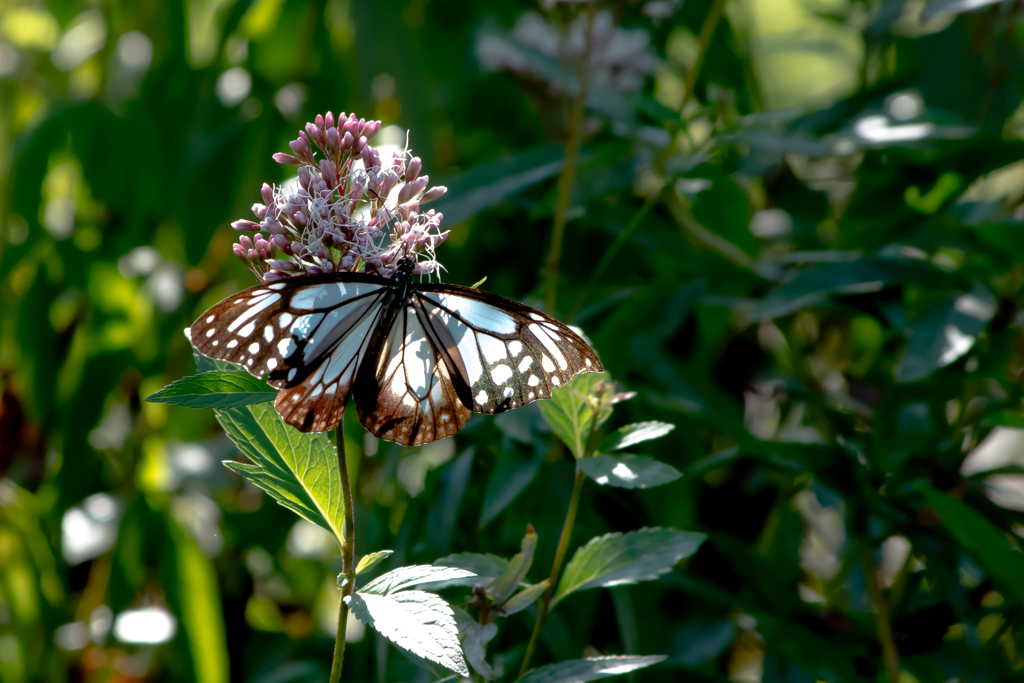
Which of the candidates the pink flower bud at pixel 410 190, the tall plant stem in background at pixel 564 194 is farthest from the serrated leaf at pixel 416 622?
the tall plant stem in background at pixel 564 194

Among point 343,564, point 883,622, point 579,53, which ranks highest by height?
point 579,53

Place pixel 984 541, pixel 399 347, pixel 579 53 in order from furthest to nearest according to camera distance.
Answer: pixel 579 53 < pixel 984 541 < pixel 399 347

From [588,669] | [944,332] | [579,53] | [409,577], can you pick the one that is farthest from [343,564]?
[579,53]

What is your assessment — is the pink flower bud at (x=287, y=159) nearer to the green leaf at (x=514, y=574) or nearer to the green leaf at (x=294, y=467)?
the green leaf at (x=294, y=467)

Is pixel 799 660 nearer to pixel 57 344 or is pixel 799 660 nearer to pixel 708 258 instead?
pixel 708 258

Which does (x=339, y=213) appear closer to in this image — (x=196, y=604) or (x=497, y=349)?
(x=497, y=349)

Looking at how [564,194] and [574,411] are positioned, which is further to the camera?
[564,194]
